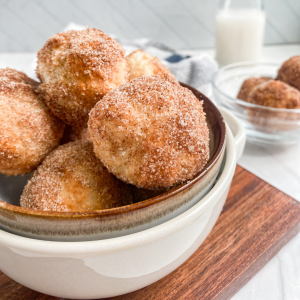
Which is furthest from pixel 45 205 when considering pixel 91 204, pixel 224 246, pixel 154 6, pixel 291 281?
pixel 154 6

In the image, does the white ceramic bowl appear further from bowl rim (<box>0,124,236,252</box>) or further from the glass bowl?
the glass bowl

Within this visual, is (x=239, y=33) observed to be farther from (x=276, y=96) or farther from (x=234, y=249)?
(x=234, y=249)

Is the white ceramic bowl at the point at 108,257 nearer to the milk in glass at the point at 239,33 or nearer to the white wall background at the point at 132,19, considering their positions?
the milk in glass at the point at 239,33

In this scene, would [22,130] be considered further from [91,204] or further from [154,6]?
[154,6]

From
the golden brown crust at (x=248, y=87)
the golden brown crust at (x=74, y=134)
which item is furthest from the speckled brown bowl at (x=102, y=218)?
the golden brown crust at (x=248, y=87)

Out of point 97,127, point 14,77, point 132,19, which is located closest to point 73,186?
point 97,127
